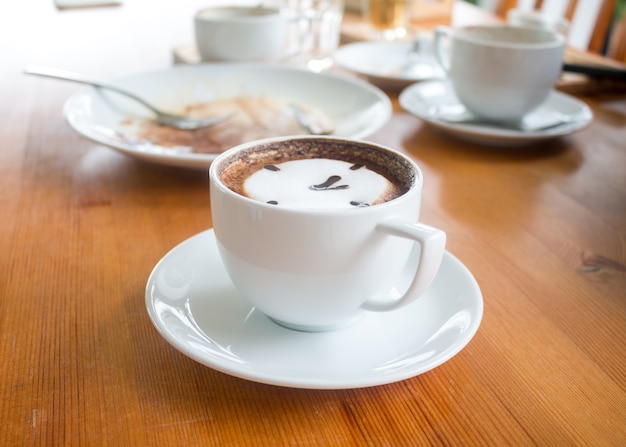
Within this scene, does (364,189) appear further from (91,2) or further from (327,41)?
(91,2)

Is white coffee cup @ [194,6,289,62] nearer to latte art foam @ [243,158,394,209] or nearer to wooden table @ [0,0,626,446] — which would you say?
wooden table @ [0,0,626,446]

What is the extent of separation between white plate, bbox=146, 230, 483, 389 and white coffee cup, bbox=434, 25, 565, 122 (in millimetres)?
400

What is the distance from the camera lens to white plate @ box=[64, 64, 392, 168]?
0.74 m

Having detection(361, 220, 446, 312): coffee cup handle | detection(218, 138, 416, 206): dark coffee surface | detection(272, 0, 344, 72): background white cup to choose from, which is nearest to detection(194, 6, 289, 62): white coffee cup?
detection(272, 0, 344, 72): background white cup

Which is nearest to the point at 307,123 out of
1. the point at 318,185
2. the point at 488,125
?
the point at 488,125

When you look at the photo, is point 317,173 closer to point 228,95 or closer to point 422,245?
point 422,245

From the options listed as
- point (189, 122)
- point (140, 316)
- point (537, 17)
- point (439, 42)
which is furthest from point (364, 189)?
point (537, 17)

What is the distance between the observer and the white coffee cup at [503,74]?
2.56ft

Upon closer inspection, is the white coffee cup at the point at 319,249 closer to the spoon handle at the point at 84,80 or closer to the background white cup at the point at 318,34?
the spoon handle at the point at 84,80

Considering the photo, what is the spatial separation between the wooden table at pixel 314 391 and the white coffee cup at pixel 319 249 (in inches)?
2.2

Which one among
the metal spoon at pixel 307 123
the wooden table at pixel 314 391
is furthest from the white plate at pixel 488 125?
the metal spoon at pixel 307 123

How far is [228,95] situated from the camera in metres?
0.87

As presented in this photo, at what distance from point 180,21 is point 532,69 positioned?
0.94 metres

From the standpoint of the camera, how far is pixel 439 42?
948 mm
